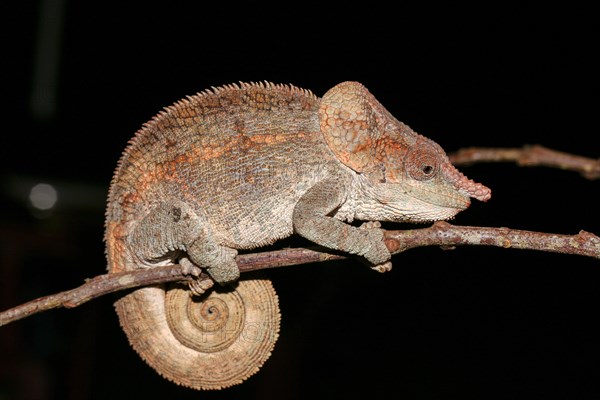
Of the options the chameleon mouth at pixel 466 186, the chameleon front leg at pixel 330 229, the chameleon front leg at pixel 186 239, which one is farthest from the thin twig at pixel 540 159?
the chameleon front leg at pixel 186 239

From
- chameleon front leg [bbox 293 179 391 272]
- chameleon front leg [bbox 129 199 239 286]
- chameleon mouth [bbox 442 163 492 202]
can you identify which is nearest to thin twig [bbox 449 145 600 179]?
chameleon mouth [bbox 442 163 492 202]

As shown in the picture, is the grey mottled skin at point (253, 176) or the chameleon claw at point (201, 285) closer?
the grey mottled skin at point (253, 176)

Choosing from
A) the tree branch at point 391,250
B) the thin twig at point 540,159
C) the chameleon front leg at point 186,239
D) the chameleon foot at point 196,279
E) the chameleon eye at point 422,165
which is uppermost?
the thin twig at point 540,159

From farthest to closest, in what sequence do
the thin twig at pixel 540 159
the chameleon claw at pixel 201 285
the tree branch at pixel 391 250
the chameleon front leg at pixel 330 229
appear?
1. the thin twig at pixel 540 159
2. the chameleon claw at pixel 201 285
3. the chameleon front leg at pixel 330 229
4. the tree branch at pixel 391 250

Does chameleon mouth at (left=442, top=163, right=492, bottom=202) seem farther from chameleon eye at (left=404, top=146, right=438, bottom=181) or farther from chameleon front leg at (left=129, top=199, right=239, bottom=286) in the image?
chameleon front leg at (left=129, top=199, right=239, bottom=286)

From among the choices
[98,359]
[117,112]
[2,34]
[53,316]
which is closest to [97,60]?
[117,112]

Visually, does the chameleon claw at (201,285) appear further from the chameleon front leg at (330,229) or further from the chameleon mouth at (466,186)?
the chameleon mouth at (466,186)
